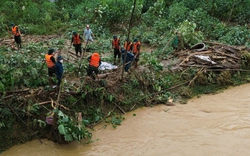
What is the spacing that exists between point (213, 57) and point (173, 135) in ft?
15.7

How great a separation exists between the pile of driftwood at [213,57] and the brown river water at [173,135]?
5.90ft

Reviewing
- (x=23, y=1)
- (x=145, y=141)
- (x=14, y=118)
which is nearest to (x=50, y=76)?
(x=14, y=118)

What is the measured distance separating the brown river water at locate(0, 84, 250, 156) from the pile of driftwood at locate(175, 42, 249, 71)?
1798 mm

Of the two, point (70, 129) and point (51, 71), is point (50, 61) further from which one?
point (70, 129)

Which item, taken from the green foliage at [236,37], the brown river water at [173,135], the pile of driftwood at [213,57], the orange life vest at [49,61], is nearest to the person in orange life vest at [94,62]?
the orange life vest at [49,61]

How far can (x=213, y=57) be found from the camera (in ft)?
36.8

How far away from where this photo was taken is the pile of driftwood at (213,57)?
1088 centimetres

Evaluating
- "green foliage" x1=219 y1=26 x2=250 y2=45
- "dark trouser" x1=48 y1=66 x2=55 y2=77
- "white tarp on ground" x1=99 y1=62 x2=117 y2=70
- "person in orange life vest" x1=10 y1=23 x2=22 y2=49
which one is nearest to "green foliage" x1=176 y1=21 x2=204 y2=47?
"green foliage" x1=219 y1=26 x2=250 y2=45

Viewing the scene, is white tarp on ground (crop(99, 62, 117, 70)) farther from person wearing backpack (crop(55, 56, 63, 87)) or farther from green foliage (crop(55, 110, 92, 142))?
green foliage (crop(55, 110, 92, 142))

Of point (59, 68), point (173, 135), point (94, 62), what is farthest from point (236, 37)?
point (59, 68)

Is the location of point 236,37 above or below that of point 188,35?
below

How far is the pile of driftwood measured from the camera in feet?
35.7

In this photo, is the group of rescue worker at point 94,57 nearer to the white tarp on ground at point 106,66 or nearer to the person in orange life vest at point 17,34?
the person in orange life vest at point 17,34

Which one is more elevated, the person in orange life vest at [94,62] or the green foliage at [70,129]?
the person in orange life vest at [94,62]
